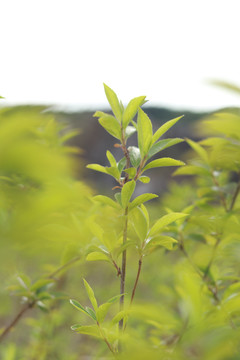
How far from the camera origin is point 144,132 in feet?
2.06

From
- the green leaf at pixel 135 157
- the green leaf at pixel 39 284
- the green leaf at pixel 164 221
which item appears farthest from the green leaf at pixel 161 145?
the green leaf at pixel 39 284

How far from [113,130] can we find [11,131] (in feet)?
1.26

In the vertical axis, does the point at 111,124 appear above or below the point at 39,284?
above

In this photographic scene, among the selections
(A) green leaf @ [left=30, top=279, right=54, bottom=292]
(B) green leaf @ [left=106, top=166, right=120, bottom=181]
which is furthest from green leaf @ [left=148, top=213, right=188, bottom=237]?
(A) green leaf @ [left=30, top=279, right=54, bottom=292]

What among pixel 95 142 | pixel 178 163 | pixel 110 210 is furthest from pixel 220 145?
pixel 95 142

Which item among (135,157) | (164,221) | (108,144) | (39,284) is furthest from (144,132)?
(108,144)

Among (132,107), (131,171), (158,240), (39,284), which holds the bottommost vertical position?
(39,284)

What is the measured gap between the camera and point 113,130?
68cm

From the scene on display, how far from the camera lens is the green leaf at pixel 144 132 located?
0.62 metres

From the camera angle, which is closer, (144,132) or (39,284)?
(144,132)

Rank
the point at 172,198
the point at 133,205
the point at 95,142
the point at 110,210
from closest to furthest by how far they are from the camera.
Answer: the point at 133,205
the point at 110,210
the point at 172,198
the point at 95,142

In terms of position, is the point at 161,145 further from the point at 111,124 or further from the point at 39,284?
the point at 39,284

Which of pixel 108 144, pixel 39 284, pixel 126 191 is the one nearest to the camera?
pixel 126 191

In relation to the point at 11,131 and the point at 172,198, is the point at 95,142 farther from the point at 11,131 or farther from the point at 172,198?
the point at 11,131
